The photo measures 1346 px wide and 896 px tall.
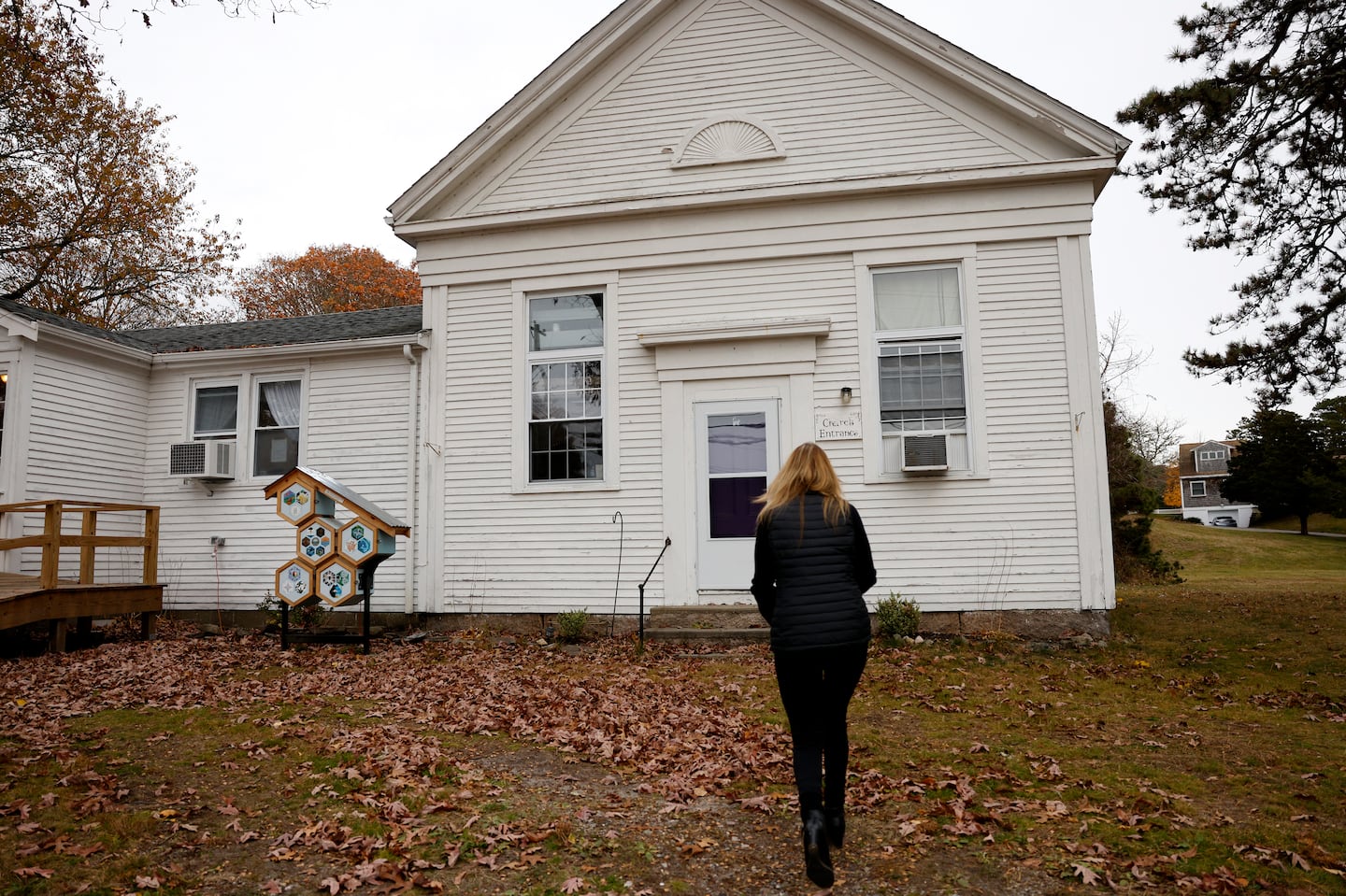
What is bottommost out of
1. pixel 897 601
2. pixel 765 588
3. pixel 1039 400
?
pixel 897 601

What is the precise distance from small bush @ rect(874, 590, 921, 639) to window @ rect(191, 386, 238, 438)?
32.3 ft

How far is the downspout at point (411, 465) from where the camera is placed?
12266 millimetres

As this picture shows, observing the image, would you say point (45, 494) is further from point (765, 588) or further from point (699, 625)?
point (765, 588)

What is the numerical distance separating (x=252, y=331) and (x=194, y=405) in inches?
66.7

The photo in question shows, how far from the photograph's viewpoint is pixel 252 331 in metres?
14.7

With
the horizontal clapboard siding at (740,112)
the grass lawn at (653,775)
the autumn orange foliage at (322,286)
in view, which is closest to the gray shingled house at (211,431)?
the grass lawn at (653,775)

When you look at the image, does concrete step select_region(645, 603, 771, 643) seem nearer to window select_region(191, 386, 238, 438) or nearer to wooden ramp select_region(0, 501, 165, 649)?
wooden ramp select_region(0, 501, 165, 649)

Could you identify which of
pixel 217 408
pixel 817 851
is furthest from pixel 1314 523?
pixel 817 851

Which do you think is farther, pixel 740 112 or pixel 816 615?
pixel 740 112

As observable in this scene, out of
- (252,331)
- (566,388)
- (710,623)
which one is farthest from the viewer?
(252,331)

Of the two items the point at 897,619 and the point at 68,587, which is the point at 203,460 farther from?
the point at 897,619

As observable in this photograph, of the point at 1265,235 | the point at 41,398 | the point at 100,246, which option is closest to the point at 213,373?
the point at 41,398

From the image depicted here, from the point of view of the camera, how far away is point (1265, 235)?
35.8 feet

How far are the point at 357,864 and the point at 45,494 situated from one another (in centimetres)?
1083
